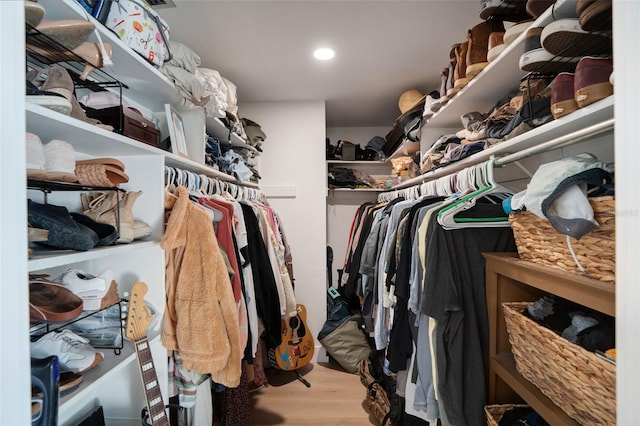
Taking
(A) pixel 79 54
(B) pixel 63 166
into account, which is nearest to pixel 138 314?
(B) pixel 63 166

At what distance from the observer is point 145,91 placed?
1.20 metres

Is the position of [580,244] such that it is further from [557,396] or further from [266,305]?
[266,305]

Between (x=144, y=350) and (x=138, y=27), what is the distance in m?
1.03

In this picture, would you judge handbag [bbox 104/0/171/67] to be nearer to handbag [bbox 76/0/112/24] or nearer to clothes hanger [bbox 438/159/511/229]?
handbag [bbox 76/0/112/24]

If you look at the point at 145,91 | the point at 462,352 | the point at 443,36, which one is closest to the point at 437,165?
the point at 443,36

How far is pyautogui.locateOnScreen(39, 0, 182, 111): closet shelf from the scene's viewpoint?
73cm

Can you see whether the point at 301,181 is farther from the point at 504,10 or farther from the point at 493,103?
the point at 504,10

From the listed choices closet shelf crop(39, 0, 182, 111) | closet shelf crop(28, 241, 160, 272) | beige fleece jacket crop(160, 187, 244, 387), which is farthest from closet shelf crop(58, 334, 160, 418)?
closet shelf crop(39, 0, 182, 111)

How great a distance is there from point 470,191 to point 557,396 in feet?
2.48

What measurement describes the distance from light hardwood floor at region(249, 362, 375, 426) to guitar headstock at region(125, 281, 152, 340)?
1.29 meters

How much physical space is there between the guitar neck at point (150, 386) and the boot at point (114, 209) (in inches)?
13.9

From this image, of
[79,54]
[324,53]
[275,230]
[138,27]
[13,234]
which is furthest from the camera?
[275,230]

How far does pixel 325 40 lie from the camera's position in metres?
1.68

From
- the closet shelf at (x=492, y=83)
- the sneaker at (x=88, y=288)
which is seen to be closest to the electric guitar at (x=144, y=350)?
the sneaker at (x=88, y=288)
